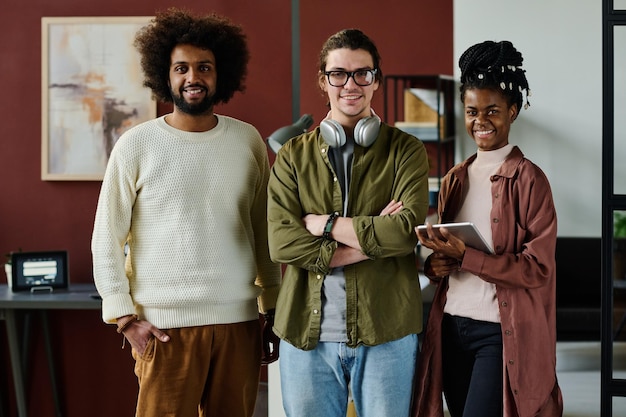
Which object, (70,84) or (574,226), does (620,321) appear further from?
(70,84)

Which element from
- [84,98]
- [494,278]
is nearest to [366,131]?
[494,278]

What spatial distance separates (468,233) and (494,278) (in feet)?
0.46

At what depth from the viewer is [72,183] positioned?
171 inches

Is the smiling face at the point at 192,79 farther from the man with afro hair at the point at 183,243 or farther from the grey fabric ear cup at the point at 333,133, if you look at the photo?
the grey fabric ear cup at the point at 333,133

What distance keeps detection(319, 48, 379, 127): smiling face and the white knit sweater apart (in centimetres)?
45

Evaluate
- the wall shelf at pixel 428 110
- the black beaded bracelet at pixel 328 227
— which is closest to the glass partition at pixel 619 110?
the black beaded bracelet at pixel 328 227

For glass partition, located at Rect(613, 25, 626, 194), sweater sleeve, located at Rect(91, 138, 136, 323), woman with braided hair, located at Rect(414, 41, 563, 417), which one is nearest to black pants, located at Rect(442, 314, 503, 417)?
woman with braided hair, located at Rect(414, 41, 563, 417)

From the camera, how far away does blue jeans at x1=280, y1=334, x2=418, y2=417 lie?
2146mm

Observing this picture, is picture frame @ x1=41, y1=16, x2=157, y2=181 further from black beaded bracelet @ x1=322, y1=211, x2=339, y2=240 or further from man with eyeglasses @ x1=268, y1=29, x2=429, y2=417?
black beaded bracelet @ x1=322, y1=211, x2=339, y2=240

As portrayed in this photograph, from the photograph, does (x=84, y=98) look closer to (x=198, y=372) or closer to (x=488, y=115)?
(x=198, y=372)

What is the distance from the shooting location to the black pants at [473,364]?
7.19ft

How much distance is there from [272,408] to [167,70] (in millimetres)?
1563

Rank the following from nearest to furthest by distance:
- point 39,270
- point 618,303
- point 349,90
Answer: point 349,90
point 618,303
point 39,270

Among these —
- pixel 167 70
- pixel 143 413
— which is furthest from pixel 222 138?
pixel 143 413
